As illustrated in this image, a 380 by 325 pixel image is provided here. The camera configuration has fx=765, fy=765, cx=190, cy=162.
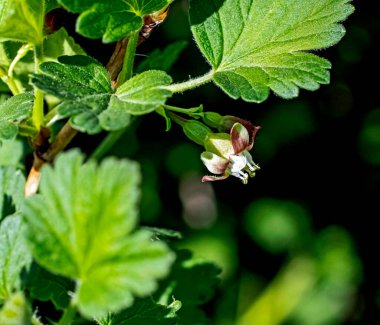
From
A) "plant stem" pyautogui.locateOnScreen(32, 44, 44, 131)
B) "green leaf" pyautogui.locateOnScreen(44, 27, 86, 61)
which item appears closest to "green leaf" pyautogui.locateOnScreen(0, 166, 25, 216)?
"plant stem" pyautogui.locateOnScreen(32, 44, 44, 131)

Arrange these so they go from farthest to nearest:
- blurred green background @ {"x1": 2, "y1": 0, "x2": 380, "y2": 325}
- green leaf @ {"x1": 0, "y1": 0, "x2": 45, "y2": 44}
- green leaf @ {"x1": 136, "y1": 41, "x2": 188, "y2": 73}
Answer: blurred green background @ {"x1": 2, "y1": 0, "x2": 380, "y2": 325}, green leaf @ {"x1": 136, "y1": 41, "x2": 188, "y2": 73}, green leaf @ {"x1": 0, "y1": 0, "x2": 45, "y2": 44}

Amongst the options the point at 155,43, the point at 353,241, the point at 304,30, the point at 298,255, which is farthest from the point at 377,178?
the point at 304,30

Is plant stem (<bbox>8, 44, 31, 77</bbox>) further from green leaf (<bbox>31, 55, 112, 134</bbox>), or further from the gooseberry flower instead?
the gooseberry flower

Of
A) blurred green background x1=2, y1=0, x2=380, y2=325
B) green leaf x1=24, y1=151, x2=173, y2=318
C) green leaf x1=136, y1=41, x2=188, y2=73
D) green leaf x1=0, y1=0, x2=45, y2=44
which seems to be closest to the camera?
green leaf x1=24, y1=151, x2=173, y2=318

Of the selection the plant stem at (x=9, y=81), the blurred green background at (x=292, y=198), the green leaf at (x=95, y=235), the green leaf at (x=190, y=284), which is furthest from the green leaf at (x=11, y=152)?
the blurred green background at (x=292, y=198)

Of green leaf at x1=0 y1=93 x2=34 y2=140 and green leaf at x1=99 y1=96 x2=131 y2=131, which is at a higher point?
green leaf at x1=99 y1=96 x2=131 y2=131

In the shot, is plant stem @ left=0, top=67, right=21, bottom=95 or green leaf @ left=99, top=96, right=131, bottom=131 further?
plant stem @ left=0, top=67, right=21, bottom=95

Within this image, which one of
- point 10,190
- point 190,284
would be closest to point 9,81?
point 10,190
